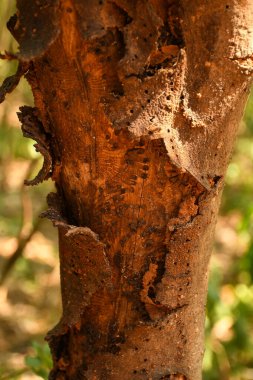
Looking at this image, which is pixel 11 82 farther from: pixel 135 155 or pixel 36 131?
pixel 135 155

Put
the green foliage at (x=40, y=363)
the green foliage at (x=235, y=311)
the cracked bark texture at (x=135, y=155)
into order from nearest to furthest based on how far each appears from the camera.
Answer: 1. the cracked bark texture at (x=135, y=155)
2. the green foliage at (x=40, y=363)
3. the green foliage at (x=235, y=311)

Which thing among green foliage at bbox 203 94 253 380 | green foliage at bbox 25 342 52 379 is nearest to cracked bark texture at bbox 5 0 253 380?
green foliage at bbox 25 342 52 379

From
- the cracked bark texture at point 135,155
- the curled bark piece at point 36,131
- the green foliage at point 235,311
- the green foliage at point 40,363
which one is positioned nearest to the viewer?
the cracked bark texture at point 135,155

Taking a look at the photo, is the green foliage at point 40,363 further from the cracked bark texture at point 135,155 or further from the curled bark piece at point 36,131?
the curled bark piece at point 36,131

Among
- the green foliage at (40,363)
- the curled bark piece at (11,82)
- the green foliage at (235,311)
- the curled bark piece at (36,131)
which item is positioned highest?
the green foliage at (235,311)

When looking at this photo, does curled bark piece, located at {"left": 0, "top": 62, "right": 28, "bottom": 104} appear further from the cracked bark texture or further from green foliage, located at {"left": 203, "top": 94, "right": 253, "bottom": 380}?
green foliage, located at {"left": 203, "top": 94, "right": 253, "bottom": 380}

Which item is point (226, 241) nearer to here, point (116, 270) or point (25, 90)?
point (25, 90)

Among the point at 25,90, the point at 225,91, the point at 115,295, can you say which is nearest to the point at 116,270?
the point at 115,295

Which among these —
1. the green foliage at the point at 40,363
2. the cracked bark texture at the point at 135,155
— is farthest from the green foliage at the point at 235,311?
the cracked bark texture at the point at 135,155
